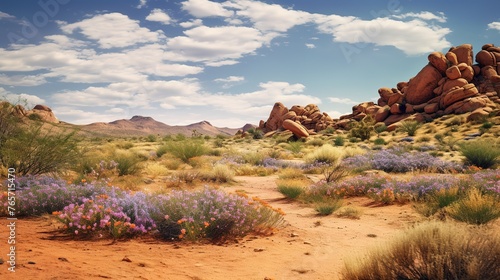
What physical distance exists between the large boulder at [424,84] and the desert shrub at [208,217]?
54.8 m

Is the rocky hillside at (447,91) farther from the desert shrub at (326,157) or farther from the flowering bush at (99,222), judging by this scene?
the flowering bush at (99,222)

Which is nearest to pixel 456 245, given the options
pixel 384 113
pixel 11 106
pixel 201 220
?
pixel 201 220

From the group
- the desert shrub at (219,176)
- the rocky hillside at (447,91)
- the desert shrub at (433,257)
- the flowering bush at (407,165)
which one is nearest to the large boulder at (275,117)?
the rocky hillside at (447,91)

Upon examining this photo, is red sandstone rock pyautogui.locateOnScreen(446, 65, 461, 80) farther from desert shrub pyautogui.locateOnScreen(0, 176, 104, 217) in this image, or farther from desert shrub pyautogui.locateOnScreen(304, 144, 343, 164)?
Answer: desert shrub pyautogui.locateOnScreen(0, 176, 104, 217)

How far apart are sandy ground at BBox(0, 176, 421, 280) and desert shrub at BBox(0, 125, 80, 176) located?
404cm

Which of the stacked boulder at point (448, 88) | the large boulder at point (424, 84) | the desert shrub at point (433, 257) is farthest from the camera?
the large boulder at point (424, 84)

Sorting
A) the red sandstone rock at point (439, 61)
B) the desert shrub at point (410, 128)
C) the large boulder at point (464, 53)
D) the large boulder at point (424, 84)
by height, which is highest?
the large boulder at point (464, 53)

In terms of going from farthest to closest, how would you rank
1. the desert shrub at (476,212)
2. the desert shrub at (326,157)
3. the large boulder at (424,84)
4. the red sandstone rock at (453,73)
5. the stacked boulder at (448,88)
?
the large boulder at (424,84) < the red sandstone rock at (453,73) < the stacked boulder at (448,88) < the desert shrub at (326,157) < the desert shrub at (476,212)

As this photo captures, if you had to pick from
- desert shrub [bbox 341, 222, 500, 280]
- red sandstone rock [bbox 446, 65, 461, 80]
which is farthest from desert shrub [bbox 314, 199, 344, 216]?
red sandstone rock [bbox 446, 65, 461, 80]

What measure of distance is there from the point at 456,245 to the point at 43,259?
184 inches

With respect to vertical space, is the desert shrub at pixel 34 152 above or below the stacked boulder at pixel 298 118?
below

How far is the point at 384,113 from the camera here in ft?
190

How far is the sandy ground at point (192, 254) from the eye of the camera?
4414mm

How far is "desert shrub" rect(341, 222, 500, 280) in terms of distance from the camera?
3842 mm
